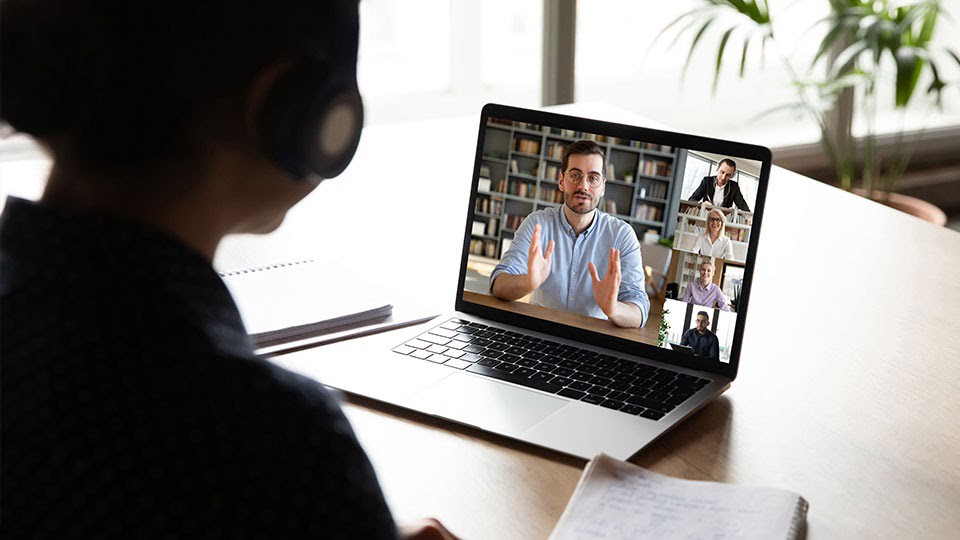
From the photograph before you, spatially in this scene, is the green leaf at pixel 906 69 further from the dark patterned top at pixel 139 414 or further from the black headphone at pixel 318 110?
the dark patterned top at pixel 139 414

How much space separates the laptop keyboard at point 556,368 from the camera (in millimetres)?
1035

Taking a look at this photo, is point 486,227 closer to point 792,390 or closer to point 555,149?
point 555,149

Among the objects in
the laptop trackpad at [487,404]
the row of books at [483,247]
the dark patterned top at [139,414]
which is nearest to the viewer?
the dark patterned top at [139,414]

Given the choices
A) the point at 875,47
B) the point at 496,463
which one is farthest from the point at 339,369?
the point at 875,47

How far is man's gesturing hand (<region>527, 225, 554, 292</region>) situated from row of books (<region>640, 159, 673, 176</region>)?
0.42 feet

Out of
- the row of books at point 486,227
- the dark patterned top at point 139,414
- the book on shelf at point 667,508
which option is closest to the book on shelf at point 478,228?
the row of books at point 486,227

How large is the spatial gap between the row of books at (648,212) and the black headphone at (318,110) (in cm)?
49

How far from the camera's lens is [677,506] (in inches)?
33.7

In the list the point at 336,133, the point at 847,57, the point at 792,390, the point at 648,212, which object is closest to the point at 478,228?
the point at 648,212

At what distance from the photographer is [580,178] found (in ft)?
3.79

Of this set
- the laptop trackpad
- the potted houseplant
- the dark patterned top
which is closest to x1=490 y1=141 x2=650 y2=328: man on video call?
the laptop trackpad

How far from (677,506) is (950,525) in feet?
0.73

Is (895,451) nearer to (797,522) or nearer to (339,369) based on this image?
(797,522)

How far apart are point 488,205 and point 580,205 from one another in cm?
14
